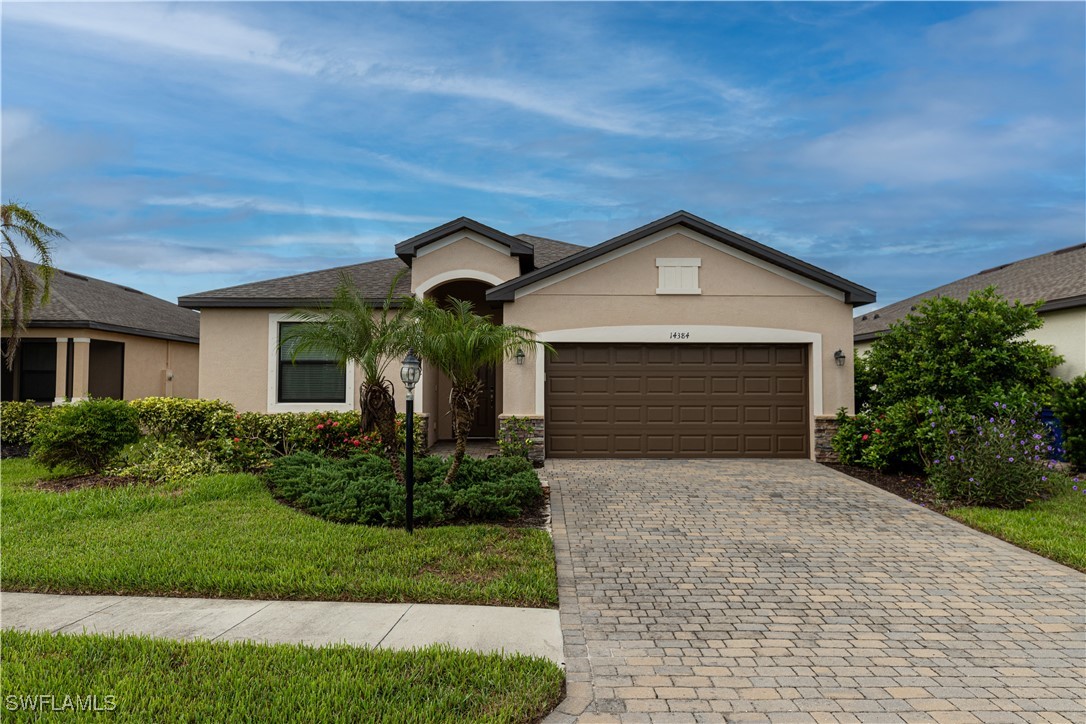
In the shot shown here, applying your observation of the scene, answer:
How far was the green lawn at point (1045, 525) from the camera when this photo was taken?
622 cm

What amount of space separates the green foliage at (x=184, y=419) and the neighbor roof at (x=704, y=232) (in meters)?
5.64

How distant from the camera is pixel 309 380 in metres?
13.2

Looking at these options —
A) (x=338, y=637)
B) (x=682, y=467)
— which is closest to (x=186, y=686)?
(x=338, y=637)

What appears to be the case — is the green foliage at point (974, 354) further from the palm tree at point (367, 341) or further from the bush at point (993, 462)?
the palm tree at point (367, 341)

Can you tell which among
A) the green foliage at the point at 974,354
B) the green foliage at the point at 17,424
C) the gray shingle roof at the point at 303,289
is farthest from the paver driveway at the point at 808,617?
the green foliage at the point at 17,424

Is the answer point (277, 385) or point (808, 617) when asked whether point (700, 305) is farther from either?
point (277, 385)

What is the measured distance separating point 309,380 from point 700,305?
8916 millimetres

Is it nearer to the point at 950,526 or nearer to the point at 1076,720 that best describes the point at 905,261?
the point at 950,526

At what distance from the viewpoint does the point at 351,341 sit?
8250 mm

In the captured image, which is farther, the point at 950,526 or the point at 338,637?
the point at 950,526

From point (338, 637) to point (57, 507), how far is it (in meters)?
6.07

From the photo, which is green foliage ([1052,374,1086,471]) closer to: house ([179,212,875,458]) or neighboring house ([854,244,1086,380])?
neighboring house ([854,244,1086,380])

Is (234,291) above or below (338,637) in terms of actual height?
above

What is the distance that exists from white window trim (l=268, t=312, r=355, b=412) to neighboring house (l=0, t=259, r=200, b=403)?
6.01 meters
